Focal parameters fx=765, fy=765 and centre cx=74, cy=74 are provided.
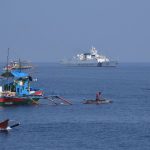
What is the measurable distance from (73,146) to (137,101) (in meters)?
58.1

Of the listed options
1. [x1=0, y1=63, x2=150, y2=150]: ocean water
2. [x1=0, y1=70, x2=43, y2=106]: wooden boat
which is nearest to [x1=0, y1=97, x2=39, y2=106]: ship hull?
[x1=0, y1=70, x2=43, y2=106]: wooden boat

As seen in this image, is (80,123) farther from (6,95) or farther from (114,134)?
(6,95)

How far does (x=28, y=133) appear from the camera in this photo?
8431 centimetres

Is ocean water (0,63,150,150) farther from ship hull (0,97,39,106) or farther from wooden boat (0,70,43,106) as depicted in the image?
wooden boat (0,70,43,106)

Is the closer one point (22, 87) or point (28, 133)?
point (28, 133)

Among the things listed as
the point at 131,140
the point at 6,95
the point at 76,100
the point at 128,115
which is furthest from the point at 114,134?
the point at 76,100

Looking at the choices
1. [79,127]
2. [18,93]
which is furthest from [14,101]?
[79,127]

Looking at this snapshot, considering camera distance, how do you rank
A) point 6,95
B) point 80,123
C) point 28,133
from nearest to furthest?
1. point 28,133
2. point 80,123
3. point 6,95

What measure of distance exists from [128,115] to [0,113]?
17.5m

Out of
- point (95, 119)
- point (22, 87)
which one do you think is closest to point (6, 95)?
point (22, 87)

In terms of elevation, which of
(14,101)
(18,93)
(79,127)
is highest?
(18,93)

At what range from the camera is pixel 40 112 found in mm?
106875

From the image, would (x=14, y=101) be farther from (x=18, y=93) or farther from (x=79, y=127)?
(x=79, y=127)

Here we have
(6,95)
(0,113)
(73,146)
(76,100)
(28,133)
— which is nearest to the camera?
(73,146)
